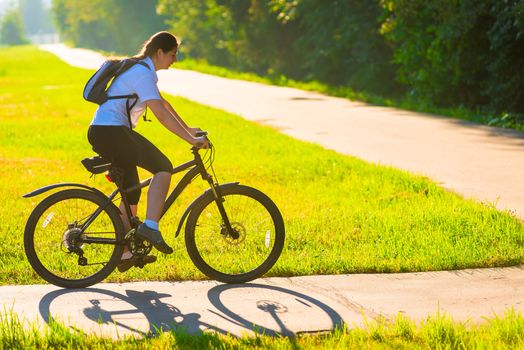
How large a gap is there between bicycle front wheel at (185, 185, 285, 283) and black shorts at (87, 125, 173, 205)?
441 mm

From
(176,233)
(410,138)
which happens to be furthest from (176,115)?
(410,138)

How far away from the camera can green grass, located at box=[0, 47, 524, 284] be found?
6.62 meters

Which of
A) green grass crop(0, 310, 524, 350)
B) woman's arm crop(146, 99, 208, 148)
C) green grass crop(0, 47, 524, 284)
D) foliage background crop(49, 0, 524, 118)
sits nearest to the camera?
green grass crop(0, 310, 524, 350)

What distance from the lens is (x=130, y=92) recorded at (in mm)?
5785

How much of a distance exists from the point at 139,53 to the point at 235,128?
11.0m

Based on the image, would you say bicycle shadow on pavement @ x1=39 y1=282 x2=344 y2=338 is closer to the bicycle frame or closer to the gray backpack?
the bicycle frame

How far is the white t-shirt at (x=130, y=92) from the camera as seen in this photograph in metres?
5.70

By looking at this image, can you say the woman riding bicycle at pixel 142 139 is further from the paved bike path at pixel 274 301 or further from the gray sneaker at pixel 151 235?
the paved bike path at pixel 274 301

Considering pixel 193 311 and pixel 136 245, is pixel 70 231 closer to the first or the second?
pixel 136 245

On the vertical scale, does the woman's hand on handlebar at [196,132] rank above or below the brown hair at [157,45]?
below

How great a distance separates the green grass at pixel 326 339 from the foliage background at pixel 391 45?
12.3 m

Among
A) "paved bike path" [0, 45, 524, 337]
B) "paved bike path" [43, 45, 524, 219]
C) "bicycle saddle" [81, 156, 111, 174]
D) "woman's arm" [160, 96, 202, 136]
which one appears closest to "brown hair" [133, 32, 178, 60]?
"woman's arm" [160, 96, 202, 136]

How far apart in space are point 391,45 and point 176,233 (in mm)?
20956

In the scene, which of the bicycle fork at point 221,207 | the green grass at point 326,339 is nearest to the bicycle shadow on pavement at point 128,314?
the green grass at point 326,339
